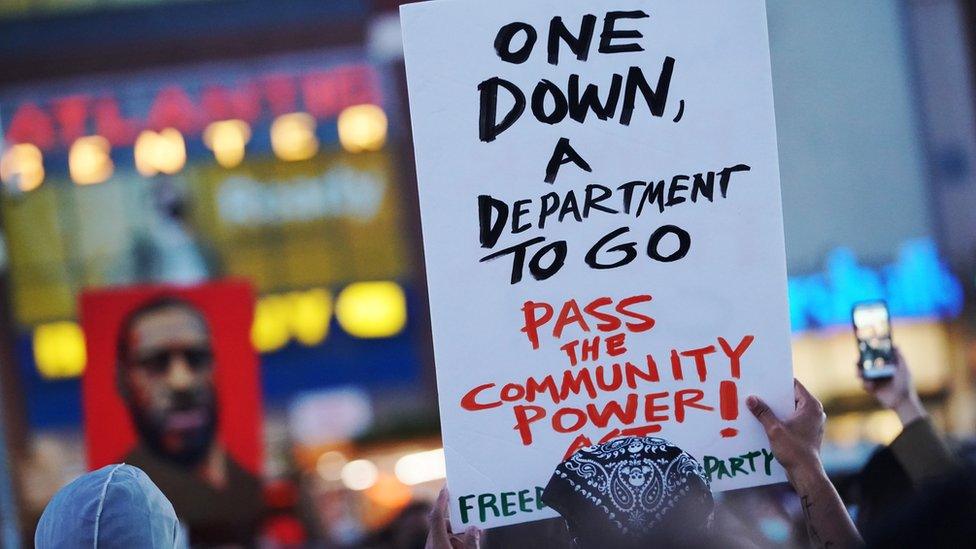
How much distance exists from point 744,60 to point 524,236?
1.85ft

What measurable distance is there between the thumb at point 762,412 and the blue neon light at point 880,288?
13.9m

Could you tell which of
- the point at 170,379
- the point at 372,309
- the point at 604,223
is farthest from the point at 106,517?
the point at 372,309

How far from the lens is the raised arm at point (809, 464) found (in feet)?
7.84

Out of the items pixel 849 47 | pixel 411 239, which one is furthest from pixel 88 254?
pixel 849 47

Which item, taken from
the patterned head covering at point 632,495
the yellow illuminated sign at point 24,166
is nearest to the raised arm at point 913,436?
the patterned head covering at point 632,495

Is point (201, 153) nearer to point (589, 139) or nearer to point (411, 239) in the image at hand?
point (411, 239)

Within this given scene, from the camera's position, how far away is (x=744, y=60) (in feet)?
8.64

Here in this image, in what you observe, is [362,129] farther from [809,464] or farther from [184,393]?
[809,464]

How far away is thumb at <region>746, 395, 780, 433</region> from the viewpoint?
2576 millimetres

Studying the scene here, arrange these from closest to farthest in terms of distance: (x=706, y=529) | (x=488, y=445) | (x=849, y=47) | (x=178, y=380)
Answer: (x=706, y=529), (x=488, y=445), (x=178, y=380), (x=849, y=47)

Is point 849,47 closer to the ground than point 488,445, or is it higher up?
higher up

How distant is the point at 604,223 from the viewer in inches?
103

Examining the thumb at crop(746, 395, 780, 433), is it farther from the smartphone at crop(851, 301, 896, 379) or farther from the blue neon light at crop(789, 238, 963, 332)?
the blue neon light at crop(789, 238, 963, 332)

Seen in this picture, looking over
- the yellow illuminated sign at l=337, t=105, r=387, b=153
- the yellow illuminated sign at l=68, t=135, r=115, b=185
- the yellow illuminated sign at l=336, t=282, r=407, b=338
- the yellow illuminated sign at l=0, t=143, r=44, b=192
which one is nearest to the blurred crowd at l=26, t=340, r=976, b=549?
the yellow illuminated sign at l=336, t=282, r=407, b=338
